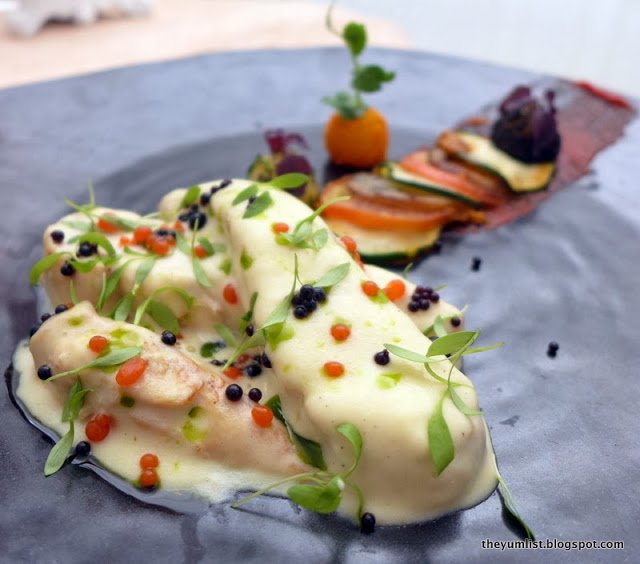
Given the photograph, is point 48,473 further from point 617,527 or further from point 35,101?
point 35,101

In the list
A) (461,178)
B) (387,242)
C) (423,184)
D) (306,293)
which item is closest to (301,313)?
(306,293)

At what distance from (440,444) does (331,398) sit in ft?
0.90

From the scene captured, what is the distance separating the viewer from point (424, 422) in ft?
5.69

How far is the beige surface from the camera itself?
4570mm

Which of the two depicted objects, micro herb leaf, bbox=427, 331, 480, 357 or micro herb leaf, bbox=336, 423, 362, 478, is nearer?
micro herb leaf, bbox=336, 423, 362, 478

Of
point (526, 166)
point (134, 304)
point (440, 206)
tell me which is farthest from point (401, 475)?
point (526, 166)

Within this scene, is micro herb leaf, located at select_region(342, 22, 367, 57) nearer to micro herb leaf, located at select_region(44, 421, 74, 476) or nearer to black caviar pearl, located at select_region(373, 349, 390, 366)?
black caviar pearl, located at select_region(373, 349, 390, 366)

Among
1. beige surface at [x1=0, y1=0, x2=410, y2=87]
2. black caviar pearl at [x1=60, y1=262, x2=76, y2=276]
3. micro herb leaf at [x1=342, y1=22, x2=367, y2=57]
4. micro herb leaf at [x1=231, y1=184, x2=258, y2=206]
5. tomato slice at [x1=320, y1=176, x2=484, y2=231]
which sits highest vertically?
micro herb leaf at [x1=342, y1=22, x2=367, y2=57]

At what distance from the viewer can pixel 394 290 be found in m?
2.31

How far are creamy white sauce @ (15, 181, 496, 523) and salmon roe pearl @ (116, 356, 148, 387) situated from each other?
0.25 feet

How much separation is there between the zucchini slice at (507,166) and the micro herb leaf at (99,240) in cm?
161

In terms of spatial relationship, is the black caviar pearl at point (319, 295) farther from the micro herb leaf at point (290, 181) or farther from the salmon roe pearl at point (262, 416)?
the micro herb leaf at point (290, 181)

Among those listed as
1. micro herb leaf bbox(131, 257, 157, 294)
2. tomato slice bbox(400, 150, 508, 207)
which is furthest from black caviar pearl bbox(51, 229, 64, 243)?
tomato slice bbox(400, 150, 508, 207)

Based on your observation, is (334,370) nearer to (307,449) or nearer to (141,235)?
(307,449)
